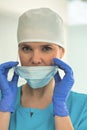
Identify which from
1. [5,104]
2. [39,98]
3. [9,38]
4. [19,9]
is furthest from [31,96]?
[19,9]

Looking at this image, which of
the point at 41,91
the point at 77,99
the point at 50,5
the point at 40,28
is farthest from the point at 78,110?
the point at 50,5

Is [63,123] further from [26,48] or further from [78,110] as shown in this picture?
[26,48]

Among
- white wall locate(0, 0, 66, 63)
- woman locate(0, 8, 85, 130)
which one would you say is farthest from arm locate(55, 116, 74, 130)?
white wall locate(0, 0, 66, 63)

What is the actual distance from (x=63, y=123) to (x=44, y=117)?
0.43ft

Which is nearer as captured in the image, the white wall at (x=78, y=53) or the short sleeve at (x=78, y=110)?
the short sleeve at (x=78, y=110)

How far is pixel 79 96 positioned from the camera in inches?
53.2

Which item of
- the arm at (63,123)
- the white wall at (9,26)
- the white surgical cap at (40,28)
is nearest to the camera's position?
the arm at (63,123)

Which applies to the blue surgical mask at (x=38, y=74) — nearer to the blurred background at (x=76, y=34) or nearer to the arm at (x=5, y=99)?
the arm at (x=5, y=99)

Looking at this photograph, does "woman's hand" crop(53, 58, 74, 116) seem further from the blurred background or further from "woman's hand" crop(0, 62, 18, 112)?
the blurred background

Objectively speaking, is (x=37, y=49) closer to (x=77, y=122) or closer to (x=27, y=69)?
(x=27, y=69)

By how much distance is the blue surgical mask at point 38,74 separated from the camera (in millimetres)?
1231

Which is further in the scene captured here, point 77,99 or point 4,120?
point 77,99

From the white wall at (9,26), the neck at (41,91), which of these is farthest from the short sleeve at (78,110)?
the white wall at (9,26)

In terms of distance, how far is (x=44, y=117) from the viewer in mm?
1276
